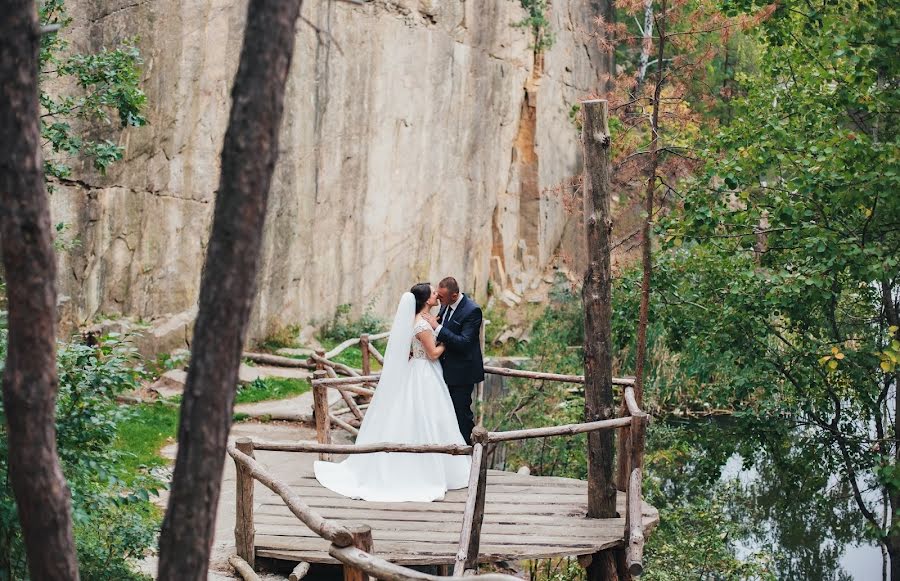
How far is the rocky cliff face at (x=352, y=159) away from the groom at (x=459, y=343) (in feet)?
13.7

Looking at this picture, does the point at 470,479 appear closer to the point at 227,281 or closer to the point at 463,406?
the point at 463,406

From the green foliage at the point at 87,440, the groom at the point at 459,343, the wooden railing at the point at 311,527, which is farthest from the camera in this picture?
the groom at the point at 459,343

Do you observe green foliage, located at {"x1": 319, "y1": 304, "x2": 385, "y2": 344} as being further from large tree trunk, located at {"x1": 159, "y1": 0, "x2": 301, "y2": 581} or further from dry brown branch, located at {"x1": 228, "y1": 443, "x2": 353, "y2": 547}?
large tree trunk, located at {"x1": 159, "y1": 0, "x2": 301, "y2": 581}

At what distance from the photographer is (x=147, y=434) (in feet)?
38.5

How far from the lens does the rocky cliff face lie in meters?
15.5

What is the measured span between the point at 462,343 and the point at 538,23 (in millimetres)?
17661

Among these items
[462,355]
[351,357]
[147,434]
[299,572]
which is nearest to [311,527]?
[299,572]

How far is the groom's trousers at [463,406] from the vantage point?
909cm

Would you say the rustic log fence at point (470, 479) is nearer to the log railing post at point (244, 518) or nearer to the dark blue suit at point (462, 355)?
the log railing post at point (244, 518)

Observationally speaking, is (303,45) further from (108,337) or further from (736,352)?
(108,337)

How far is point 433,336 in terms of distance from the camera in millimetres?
8891

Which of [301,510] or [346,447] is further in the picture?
[346,447]

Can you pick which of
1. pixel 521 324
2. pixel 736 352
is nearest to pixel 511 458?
pixel 736 352

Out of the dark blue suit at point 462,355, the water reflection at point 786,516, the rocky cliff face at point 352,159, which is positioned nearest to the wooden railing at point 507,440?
the dark blue suit at point 462,355
